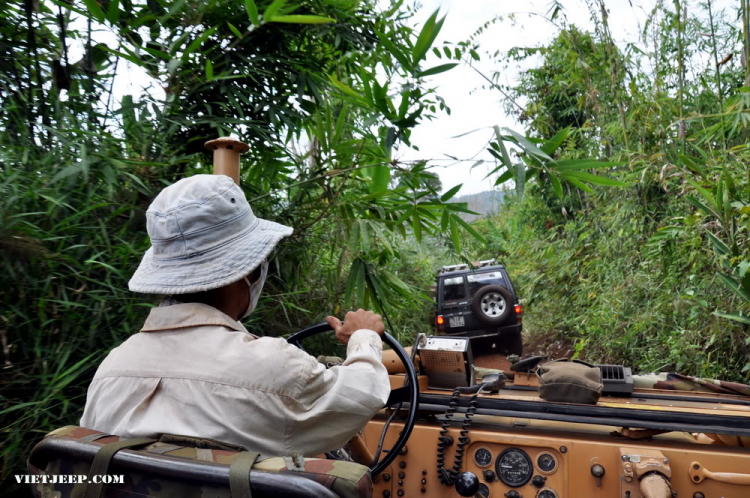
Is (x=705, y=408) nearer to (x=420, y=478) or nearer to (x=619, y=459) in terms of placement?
(x=619, y=459)

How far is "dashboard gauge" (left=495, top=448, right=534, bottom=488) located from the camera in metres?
2.48

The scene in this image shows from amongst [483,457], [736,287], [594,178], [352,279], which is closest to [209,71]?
[352,279]

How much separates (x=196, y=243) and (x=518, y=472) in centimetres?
154

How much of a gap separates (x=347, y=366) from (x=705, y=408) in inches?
75.8

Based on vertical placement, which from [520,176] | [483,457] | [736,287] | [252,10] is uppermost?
[252,10]

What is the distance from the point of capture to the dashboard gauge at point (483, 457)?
8.41 feet

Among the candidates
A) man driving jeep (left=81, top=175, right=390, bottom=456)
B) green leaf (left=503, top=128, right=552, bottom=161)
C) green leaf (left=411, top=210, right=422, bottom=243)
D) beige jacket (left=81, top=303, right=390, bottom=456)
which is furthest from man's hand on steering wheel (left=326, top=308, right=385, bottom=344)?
green leaf (left=411, top=210, right=422, bottom=243)

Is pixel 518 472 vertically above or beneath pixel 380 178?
beneath

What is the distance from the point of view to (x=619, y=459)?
235 centimetres

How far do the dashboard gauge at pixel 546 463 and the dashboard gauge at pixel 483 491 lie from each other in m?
0.22

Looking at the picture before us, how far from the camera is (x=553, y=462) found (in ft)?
8.07

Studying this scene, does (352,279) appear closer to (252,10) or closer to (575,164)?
(575,164)

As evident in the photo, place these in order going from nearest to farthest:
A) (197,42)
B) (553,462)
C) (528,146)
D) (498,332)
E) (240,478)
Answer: (240,478) < (553,462) < (528,146) < (197,42) < (498,332)

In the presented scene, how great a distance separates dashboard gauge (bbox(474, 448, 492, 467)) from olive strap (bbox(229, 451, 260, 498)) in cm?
141
